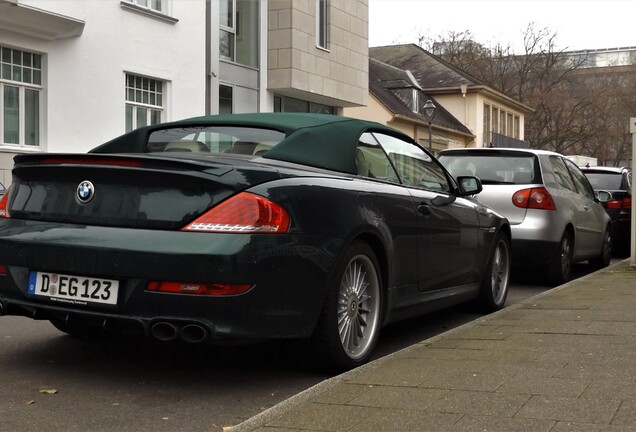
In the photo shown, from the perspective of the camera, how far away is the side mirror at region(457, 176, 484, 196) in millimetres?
7168

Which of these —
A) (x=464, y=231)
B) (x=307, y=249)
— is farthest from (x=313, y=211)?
(x=464, y=231)

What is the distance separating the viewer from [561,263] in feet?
32.3

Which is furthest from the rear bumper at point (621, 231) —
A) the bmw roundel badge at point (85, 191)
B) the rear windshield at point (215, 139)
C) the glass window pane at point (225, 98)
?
the glass window pane at point (225, 98)

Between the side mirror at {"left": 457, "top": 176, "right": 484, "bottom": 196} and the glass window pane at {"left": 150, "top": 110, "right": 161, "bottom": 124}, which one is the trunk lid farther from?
the glass window pane at {"left": 150, "top": 110, "right": 161, "bottom": 124}

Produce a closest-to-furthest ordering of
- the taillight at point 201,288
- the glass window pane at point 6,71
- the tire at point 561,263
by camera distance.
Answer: the taillight at point 201,288, the tire at point 561,263, the glass window pane at point 6,71

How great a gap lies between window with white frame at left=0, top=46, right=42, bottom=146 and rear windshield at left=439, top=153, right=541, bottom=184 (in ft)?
32.2

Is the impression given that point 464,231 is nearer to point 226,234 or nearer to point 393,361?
point 393,361

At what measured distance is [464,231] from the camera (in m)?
6.75

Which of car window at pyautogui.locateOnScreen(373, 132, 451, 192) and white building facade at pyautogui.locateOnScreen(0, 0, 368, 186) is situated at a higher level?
white building facade at pyautogui.locateOnScreen(0, 0, 368, 186)

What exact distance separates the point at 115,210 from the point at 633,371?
2.85 metres

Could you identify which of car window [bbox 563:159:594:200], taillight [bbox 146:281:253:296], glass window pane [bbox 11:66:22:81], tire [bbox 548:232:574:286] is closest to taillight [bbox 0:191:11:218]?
taillight [bbox 146:281:253:296]

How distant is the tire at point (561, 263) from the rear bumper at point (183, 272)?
5619mm

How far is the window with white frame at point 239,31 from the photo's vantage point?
23391mm

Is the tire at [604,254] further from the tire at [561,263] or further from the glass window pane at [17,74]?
the glass window pane at [17,74]
